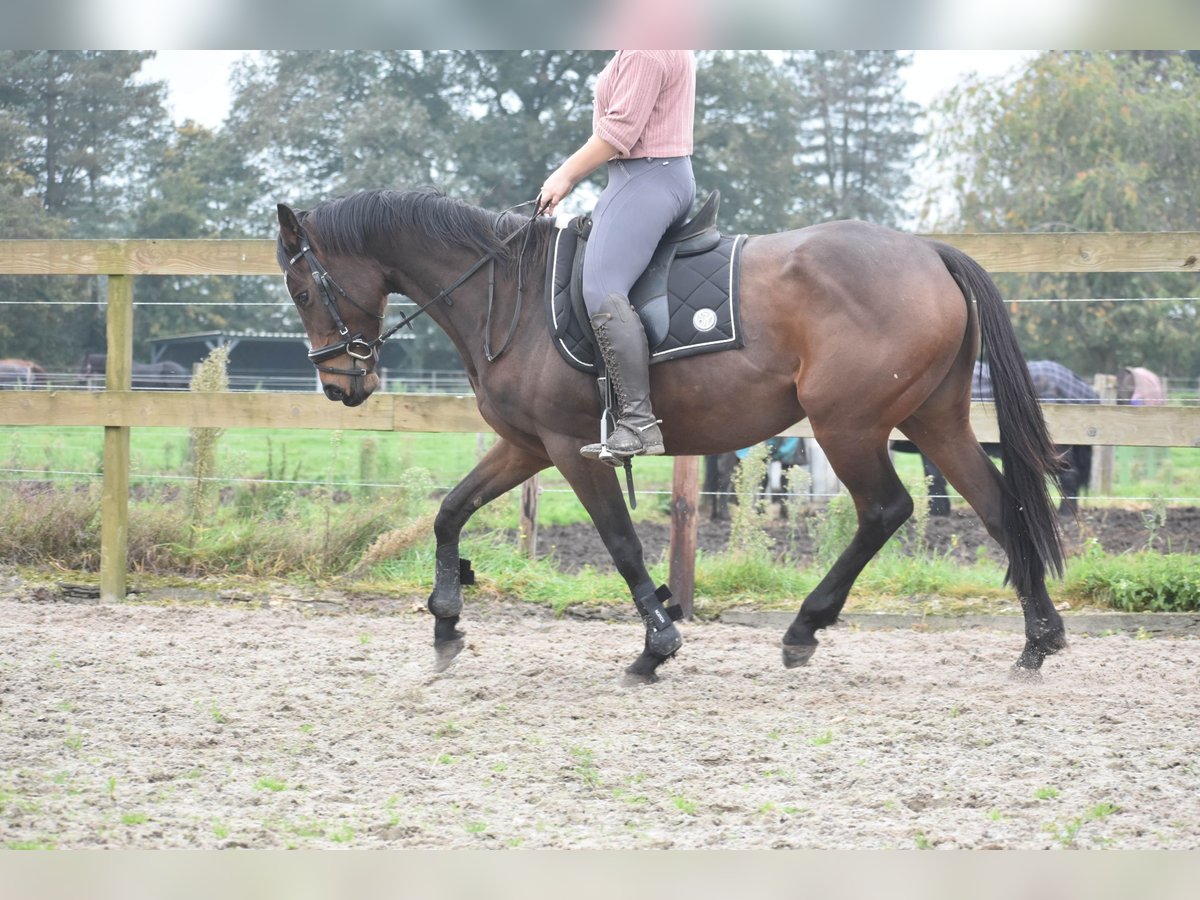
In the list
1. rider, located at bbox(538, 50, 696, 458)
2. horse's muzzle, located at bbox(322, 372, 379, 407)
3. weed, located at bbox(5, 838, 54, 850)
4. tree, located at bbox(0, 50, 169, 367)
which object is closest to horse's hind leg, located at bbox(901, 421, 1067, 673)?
rider, located at bbox(538, 50, 696, 458)

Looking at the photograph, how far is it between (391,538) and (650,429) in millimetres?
2793

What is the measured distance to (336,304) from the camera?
4.71 metres

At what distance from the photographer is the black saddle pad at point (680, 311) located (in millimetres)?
4398

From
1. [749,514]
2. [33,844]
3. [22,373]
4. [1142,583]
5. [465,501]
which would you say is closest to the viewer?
[33,844]

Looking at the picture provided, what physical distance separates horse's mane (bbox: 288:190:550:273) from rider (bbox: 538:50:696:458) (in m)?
0.39

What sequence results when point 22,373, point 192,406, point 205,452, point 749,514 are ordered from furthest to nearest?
point 22,373
point 205,452
point 749,514
point 192,406

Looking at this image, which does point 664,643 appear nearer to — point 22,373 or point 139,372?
point 22,373

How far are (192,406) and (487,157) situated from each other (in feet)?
74.9

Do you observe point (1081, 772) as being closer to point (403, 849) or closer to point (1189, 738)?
point (1189, 738)

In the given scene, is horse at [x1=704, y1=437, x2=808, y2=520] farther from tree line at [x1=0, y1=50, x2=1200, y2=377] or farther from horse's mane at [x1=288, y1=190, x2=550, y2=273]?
tree line at [x1=0, y1=50, x2=1200, y2=377]

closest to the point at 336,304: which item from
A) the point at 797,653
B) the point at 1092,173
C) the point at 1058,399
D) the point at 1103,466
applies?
the point at 797,653

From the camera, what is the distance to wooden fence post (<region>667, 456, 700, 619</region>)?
236 inches

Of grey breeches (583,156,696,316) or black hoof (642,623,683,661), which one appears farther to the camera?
black hoof (642,623,683,661)

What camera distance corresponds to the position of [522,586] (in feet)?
20.8
